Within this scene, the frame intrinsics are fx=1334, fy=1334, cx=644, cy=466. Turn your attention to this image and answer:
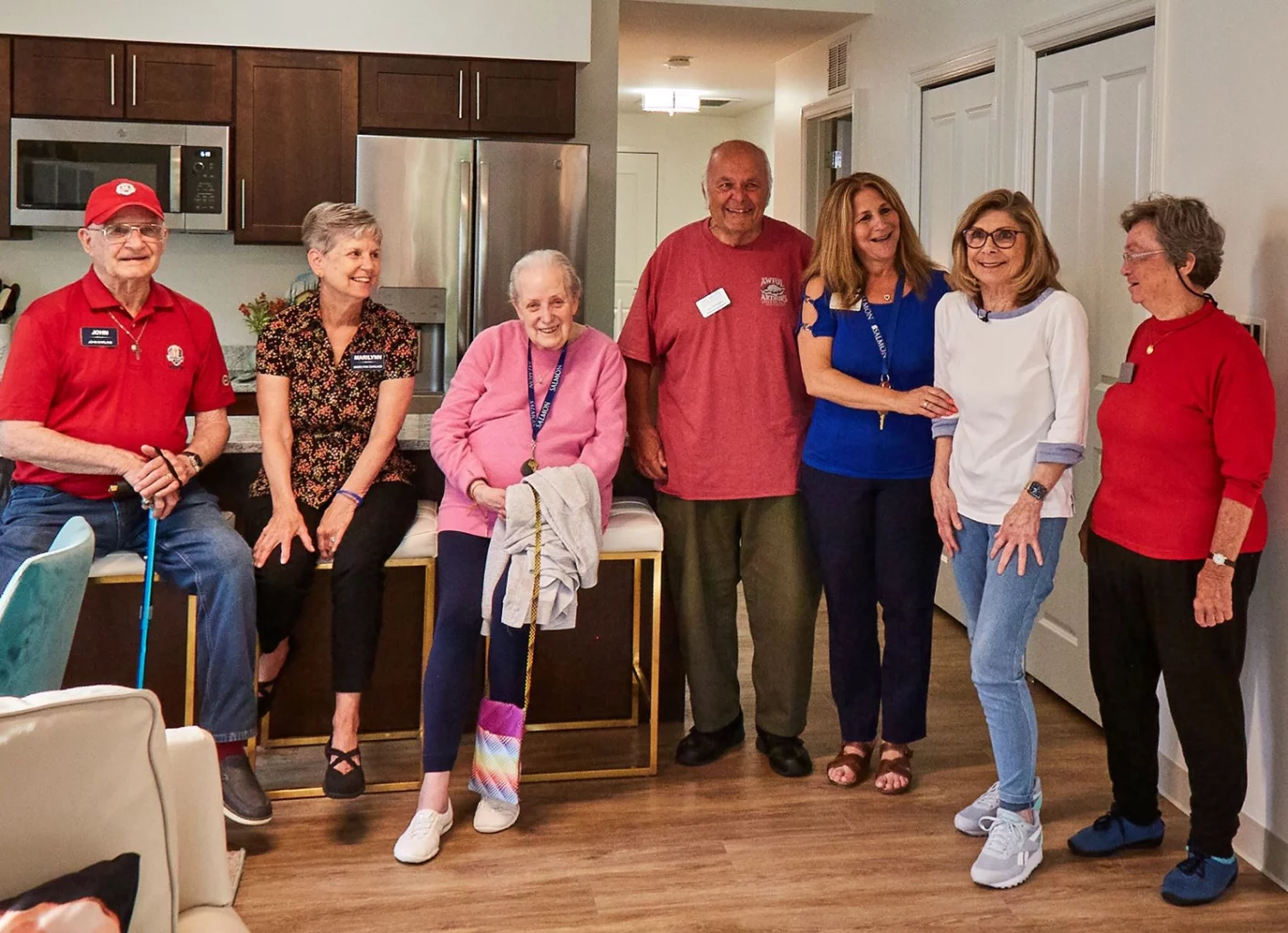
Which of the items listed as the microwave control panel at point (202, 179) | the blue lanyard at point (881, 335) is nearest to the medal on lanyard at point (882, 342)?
the blue lanyard at point (881, 335)

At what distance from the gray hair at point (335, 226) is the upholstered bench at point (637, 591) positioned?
0.86 metres

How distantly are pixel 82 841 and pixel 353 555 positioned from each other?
1.72 metres

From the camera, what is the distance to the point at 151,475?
9.16 feet

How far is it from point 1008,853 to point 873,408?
0.98 metres

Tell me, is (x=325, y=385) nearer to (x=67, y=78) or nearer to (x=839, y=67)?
(x=67, y=78)

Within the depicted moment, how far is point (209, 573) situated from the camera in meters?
2.84

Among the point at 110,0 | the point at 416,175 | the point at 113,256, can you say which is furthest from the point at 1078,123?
the point at 110,0

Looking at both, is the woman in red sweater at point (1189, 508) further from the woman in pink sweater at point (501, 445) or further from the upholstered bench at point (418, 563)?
the upholstered bench at point (418, 563)

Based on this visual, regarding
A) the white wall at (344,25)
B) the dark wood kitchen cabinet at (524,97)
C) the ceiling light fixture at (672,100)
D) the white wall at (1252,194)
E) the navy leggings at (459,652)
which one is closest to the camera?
the white wall at (1252,194)

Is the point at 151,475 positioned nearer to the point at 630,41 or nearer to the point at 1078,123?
the point at 1078,123

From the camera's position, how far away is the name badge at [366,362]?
3.02 metres

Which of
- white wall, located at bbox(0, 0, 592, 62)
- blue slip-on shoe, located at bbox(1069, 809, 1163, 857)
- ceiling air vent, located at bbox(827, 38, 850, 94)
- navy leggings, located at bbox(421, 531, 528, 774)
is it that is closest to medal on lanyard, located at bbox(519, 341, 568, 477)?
navy leggings, located at bbox(421, 531, 528, 774)

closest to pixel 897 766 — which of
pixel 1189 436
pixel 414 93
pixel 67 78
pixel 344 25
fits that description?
pixel 1189 436

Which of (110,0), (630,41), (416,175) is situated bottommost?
(416,175)
